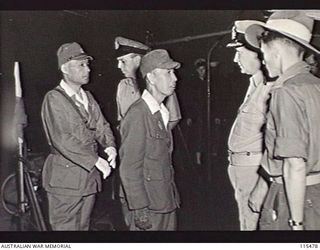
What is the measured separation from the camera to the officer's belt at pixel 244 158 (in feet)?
5.67

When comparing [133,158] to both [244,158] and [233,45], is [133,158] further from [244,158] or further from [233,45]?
[233,45]

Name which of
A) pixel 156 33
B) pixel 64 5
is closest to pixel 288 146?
pixel 156 33

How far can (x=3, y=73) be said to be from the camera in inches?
69.3

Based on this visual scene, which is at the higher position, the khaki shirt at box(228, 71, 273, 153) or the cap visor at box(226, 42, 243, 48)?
the cap visor at box(226, 42, 243, 48)

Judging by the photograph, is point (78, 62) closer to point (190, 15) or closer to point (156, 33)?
point (156, 33)

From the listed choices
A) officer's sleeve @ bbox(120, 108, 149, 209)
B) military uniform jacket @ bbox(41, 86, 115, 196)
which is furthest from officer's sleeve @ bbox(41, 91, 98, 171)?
officer's sleeve @ bbox(120, 108, 149, 209)

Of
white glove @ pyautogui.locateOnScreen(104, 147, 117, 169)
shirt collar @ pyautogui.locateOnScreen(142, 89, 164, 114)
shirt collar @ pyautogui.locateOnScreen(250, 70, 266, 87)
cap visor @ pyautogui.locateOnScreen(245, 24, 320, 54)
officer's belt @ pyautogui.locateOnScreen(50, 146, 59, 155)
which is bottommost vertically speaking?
white glove @ pyautogui.locateOnScreen(104, 147, 117, 169)

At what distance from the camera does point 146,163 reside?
69.2 inches

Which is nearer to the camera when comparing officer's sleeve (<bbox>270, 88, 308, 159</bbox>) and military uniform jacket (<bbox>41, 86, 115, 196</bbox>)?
officer's sleeve (<bbox>270, 88, 308, 159</bbox>)

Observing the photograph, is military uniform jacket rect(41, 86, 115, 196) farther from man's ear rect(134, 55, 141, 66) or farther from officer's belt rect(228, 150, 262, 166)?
officer's belt rect(228, 150, 262, 166)

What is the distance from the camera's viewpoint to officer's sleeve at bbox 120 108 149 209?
1742mm

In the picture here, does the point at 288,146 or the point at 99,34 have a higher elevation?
the point at 99,34

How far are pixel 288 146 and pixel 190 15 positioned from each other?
0.46 meters

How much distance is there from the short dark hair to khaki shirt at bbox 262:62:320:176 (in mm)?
42
